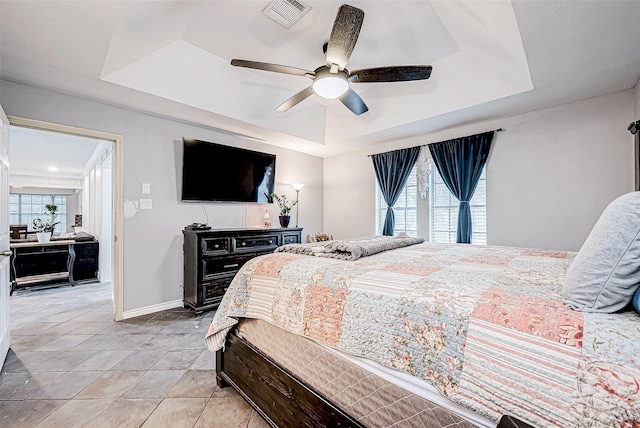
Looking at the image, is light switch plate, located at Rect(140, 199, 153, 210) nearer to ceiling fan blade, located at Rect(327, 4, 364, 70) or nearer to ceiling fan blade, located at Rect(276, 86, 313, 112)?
ceiling fan blade, located at Rect(276, 86, 313, 112)

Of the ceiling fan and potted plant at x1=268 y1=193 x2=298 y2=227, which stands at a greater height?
the ceiling fan

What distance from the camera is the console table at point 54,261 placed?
4.63m

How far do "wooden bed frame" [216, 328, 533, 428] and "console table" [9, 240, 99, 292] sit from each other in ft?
15.0

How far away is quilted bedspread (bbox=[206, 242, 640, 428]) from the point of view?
2.15 ft

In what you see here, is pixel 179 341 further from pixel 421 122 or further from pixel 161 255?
pixel 421 122

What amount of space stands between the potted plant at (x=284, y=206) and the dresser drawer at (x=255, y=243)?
1.74 ft

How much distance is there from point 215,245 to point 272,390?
2240 mm

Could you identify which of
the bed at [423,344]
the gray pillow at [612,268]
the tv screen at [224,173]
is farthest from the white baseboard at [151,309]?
the gray pillow at [612,268]

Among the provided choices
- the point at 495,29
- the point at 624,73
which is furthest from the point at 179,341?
the point at 624,73

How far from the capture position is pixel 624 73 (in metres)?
2.44

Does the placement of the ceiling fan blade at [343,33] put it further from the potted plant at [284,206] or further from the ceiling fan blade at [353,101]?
the potted plant at [284,206]

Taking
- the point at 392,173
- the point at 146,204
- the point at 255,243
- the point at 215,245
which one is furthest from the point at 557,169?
the point at 146,204

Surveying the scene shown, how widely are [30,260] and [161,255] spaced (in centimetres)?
327

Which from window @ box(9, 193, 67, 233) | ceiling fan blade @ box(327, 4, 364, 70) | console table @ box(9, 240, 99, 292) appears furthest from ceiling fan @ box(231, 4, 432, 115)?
window @ box(9, 193, 67, 233)
